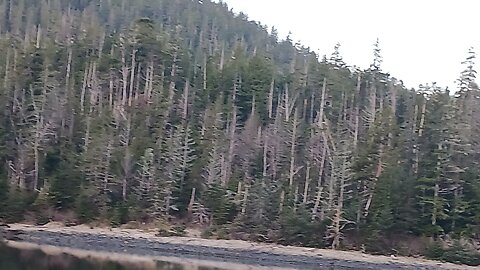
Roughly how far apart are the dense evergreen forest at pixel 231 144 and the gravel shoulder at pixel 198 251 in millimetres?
2160

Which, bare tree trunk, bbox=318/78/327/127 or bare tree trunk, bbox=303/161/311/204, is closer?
bare tree trunk, bbox=303/161/311/204

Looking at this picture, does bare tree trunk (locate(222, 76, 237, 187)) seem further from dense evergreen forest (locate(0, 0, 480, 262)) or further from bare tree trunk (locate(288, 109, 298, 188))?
bare tree trunk (locate(288, 109, 298, 188))


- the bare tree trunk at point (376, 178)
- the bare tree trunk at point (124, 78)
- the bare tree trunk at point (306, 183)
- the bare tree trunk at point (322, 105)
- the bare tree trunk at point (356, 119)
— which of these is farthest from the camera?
the bare tree trunk at point (124, 78)

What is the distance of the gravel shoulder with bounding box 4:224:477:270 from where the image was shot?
4531 cm

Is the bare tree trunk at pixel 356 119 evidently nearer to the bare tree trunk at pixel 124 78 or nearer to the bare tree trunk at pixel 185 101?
the bare tree trunk at pixel 185 101

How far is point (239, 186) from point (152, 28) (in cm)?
2512

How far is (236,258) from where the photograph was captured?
46.7 metres

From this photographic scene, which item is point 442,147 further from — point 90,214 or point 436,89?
point 90,214

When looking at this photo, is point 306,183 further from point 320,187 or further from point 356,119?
point 356,119

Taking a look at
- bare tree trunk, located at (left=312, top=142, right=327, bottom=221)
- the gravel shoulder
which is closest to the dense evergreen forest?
bare tree trunk, located at (left=312, top=142, right=327, bottom=221)

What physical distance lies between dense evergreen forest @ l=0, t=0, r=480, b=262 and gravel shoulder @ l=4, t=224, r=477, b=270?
2160 millimetres

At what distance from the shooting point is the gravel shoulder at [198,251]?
149 ft

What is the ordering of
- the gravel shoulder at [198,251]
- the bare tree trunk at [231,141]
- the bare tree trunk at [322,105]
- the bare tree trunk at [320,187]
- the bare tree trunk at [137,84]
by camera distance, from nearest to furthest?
the gravel shoulder at [198,251] → the bare tree trunk at [320,187] → the bare tree trunk at [231,141] → the bare tree trunk at [322,105] → the bare tree trunk at [137,84]

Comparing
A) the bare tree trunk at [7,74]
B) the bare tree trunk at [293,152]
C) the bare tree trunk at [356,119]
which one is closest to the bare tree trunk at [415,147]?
the bare tree trunk at [356,119]
